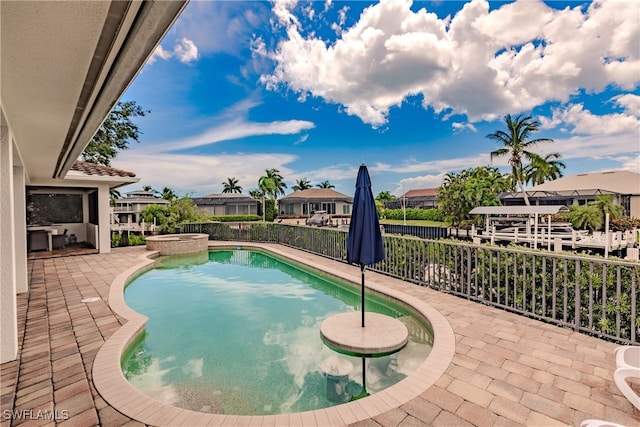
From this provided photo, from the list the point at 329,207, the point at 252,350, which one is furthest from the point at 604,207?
the point at 329,207

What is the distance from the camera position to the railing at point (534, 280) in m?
3.82

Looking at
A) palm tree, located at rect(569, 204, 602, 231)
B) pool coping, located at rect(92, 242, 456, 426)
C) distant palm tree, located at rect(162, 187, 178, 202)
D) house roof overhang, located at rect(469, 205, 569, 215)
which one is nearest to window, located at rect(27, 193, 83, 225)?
pool coping, located at rect(92, 242, 456, 426)

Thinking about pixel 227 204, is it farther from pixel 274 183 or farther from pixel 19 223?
pixel 19 223

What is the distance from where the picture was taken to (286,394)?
10.7 feet

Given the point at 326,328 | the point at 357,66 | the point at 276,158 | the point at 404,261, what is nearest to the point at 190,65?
the point at 357,66

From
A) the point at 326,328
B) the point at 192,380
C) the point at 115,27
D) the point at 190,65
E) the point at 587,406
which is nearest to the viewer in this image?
the point at 115,27

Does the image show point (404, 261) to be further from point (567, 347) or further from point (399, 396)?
point (399, 396)

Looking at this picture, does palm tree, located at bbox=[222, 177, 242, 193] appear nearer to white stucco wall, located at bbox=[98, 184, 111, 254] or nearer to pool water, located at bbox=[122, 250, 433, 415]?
white stucco wall, located at bbox=[98, 184, 111, 254]

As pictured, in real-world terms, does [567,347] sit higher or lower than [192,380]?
higher

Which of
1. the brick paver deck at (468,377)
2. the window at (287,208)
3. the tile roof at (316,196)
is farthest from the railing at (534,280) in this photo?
the window at (287,208)

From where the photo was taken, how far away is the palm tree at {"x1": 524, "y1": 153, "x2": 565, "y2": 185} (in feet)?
84.5

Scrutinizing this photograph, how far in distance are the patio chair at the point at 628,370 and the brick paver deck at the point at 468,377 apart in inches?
7.2

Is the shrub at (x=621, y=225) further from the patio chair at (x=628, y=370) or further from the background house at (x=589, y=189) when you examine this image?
the patio chair at (x=628, y=370)

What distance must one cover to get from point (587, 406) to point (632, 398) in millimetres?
322
